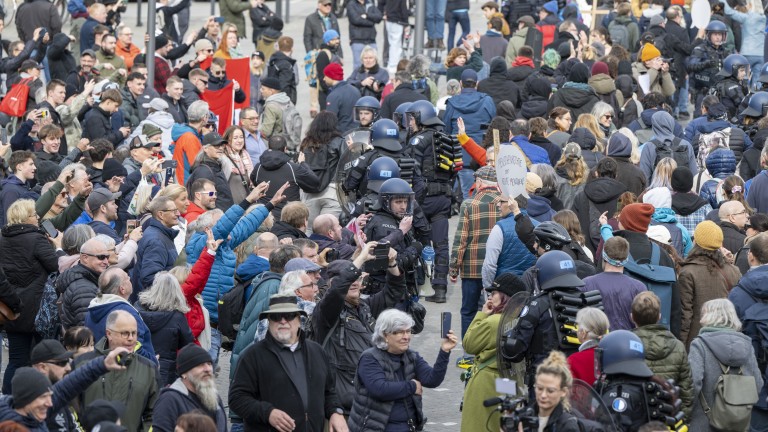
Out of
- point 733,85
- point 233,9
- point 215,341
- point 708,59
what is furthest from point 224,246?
point 233,9

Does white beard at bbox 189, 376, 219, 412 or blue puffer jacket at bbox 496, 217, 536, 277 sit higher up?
white beard at bbox 189, 376, 219, 412

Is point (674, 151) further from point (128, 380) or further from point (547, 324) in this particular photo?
point (128, 380)

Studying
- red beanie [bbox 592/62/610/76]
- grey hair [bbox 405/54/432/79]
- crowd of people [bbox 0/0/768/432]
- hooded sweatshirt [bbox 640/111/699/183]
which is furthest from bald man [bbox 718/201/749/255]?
red beanie [bbox 592/62/610/76]

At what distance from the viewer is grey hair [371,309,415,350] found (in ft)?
28.3

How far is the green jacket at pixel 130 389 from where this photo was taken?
8.45m

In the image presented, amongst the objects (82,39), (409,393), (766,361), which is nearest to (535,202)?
(766,361)

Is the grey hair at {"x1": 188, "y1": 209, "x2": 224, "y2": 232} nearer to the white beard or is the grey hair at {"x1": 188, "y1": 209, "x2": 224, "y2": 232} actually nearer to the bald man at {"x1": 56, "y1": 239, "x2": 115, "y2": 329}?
the bald man at {"x1": 56, "y1": 239, "x2": 115, "y2": 329}

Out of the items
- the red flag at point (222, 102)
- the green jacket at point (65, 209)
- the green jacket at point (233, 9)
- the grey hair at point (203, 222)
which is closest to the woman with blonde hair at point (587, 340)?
the grey hair at point (203, 222)

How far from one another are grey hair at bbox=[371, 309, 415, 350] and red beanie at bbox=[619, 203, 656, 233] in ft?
8.87

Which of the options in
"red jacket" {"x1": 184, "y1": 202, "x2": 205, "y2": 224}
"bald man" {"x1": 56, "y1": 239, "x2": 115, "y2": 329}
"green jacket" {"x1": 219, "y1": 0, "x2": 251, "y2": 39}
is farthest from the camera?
"green jacket" {"x1": 219, "y1": 0, "x2": 251, "y2": 39}

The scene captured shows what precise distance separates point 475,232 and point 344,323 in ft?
10.3

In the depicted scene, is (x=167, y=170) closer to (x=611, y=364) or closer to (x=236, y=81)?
(x=236, y=81)

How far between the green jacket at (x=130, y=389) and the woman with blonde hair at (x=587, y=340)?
2571mm

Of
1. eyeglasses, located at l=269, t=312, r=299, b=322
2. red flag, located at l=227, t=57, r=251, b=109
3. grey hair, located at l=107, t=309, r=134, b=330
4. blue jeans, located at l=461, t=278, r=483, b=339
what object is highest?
eyeglasses, located at l=269, t=312, r=299, b=322
